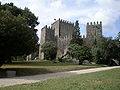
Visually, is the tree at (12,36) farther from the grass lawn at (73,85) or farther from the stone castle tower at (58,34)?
the stone castle tower at (58,34)

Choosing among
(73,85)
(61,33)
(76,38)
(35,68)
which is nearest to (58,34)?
(61,33)

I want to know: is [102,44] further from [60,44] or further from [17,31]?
[60,44]

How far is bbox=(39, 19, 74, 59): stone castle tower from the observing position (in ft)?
212

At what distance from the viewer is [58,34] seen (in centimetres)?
7119

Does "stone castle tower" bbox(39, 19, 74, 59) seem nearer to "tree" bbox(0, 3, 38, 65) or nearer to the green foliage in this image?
the green foliage

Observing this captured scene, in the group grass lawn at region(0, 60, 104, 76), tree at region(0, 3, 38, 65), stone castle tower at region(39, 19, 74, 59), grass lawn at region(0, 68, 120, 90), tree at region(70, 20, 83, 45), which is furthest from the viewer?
stone castle tower at region(39, 19, 74, 59)

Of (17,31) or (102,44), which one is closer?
(17,31)

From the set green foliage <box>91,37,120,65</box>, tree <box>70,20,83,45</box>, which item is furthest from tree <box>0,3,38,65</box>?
tree <box>70,20,83,45</box>

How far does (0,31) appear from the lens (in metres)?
13.2

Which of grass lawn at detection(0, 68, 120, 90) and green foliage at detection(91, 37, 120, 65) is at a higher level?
green foliage at detection(91, 37, 120, 65)

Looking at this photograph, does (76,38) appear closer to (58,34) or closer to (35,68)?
(58,34)

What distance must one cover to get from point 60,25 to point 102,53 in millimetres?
40008

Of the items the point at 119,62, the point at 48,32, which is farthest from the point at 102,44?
the point at 48,32

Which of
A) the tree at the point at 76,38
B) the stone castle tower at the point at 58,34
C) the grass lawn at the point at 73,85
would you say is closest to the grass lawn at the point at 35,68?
the grass lawn at the point at 73,85
